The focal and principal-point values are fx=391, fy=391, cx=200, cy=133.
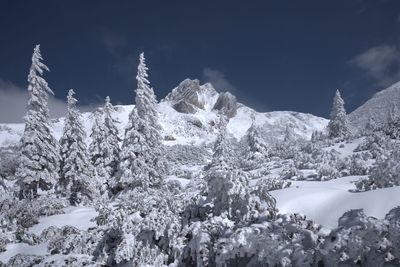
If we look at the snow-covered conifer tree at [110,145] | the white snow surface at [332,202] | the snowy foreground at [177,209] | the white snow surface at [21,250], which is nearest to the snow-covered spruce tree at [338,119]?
the snowy foreground at [177,209]

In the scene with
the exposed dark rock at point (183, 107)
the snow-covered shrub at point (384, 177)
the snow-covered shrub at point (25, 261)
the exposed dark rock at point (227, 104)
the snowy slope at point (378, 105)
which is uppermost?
the exposed dark rock at point (227, 104)

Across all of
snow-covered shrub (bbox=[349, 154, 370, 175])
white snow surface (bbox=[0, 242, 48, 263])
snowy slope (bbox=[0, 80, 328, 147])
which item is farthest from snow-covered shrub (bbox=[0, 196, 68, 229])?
snowy slope (bbox=[0, 80, 328, 147])

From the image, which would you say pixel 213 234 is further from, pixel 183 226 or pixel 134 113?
pixel 134 113

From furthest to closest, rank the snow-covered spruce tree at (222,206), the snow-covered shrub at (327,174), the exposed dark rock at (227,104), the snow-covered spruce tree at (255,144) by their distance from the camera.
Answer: the exposed dark rock at (227,104) < the snow-covered spruce tree at (255,144) < the snow-covered shrub at (327,174) < the snow-covered spruce tree at (222,206)

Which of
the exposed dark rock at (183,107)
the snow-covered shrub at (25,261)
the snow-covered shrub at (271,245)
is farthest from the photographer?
the exposed dark rock at (183,107)

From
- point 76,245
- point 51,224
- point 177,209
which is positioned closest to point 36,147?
point 51,224

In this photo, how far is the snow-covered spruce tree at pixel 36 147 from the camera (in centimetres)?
2428

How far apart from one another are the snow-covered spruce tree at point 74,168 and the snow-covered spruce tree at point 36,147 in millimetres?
1285

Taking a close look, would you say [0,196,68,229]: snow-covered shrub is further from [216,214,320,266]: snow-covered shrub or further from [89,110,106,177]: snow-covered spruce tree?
[216,214,320,266]: snow-covered shrub

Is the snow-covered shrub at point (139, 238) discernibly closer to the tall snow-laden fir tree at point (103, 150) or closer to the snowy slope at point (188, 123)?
the tall snow-laden fir tree at point (103, 150)

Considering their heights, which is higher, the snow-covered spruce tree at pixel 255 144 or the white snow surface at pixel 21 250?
the snow-covered spruce tree at pixel 255 144

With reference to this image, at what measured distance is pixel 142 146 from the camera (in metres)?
25.6

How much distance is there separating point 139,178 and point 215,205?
15.9 metres

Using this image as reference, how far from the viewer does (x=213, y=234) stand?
8.34 m
